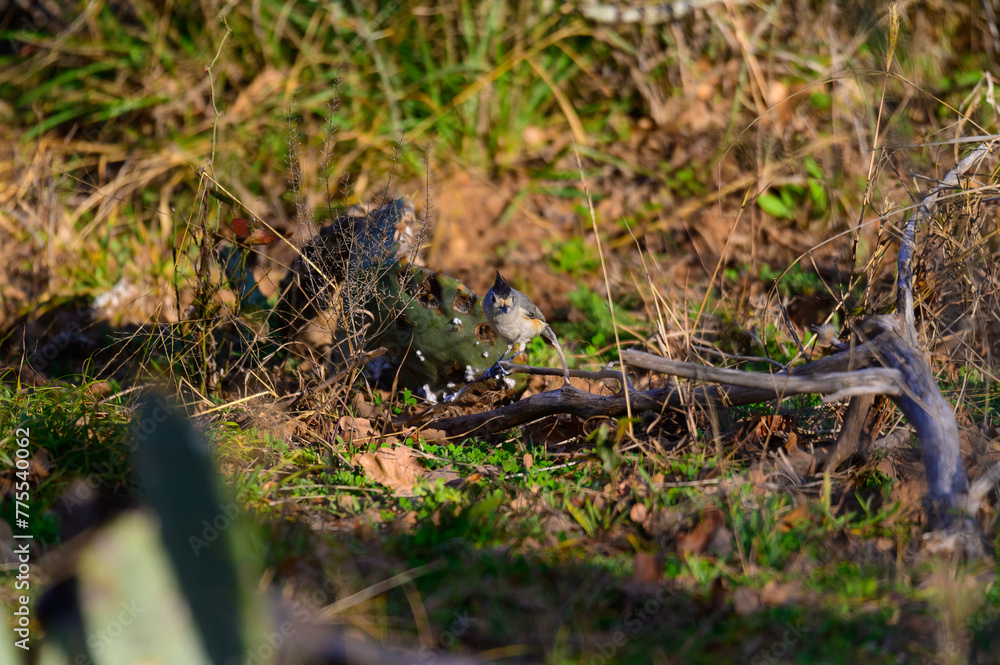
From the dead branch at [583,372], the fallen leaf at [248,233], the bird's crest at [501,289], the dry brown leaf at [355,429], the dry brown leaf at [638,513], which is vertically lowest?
the dry brown leaf at [638,513]

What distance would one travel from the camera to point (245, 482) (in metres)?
2.13

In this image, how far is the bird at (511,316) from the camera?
8.50 feet

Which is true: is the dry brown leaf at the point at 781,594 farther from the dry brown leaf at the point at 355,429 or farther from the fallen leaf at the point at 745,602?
the dry brown leaf at the point at 355,429

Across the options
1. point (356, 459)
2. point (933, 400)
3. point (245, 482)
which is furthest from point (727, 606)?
point (245, 482)


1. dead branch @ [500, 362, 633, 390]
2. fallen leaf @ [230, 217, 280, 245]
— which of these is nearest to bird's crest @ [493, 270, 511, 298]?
dead branch @ [500, 362, 633, 390]

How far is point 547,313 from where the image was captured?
382 centimetres

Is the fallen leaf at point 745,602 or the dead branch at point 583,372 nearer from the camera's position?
the fallen leaf at point 745,602

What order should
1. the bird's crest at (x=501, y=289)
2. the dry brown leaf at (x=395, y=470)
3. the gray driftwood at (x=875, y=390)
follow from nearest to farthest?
the gray driftwood at (x=875, y=390), the dry brown leaf at (x=395, y=470), the bird's crest at (x=501, y=289)

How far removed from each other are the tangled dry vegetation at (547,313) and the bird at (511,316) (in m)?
0.08

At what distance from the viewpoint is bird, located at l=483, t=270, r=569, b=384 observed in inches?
102

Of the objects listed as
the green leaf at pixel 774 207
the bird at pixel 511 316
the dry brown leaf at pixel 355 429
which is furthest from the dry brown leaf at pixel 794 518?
the green leaf at pixel 774 207

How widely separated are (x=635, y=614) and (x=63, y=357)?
117 inches

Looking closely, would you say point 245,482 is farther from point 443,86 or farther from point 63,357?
point 443,86

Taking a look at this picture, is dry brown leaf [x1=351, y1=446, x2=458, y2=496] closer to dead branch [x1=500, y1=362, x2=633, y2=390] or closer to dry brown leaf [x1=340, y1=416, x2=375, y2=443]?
dry brown leaf [x1=340, y1=416, x2=375, y2=443]
